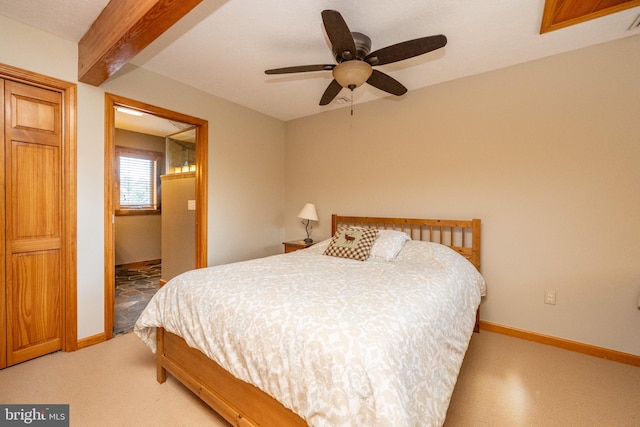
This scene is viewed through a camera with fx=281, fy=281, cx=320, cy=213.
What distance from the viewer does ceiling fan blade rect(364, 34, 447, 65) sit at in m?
1.64

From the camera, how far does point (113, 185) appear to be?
2.52 metres

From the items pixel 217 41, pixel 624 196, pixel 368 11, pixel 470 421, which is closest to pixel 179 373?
pixel 470 421

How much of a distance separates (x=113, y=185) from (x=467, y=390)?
3.24 meters

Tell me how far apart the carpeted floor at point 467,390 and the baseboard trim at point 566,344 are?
0.06 metres

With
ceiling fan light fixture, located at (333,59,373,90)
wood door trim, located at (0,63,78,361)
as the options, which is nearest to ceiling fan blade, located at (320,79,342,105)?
ceiling fan light fixture, located at (333,59,373,90)

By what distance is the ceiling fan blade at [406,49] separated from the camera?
164 centimetres

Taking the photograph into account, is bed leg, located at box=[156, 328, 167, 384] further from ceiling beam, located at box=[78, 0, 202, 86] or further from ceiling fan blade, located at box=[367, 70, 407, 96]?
ceiling fan blade, located at box=[367, 70, 407, 96]

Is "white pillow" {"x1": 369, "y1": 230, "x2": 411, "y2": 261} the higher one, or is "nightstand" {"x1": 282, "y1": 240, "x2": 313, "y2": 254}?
"white pillow" {"x1": 369, "y1": 230, "x2": 411, "y2": 261}

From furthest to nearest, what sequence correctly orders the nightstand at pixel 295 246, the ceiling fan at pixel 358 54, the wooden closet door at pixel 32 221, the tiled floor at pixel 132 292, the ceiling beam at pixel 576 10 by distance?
1. the nightstand at pixel 295 246
2. the tiled floor at pixel 132 292
3. the wooden closet door at pixel 32 221
4. the ceiling beam at pixel 576 10
5. the ceiling fan at pixel 358 54

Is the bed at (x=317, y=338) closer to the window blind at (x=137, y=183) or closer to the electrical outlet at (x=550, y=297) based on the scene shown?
the electrical outlet at (x=550, y=297)

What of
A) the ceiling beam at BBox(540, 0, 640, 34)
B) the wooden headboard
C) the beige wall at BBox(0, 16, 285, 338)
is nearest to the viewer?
the ceiling beam at BBox(540, 0, 640, 34)

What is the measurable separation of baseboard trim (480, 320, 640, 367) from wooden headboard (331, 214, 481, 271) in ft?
2.01

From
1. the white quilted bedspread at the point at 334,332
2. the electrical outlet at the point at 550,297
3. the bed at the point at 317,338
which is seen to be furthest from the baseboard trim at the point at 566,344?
the white quilted bedspread at the point at 334,332

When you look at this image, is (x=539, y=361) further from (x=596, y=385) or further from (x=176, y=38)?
(x=176, y=38)
